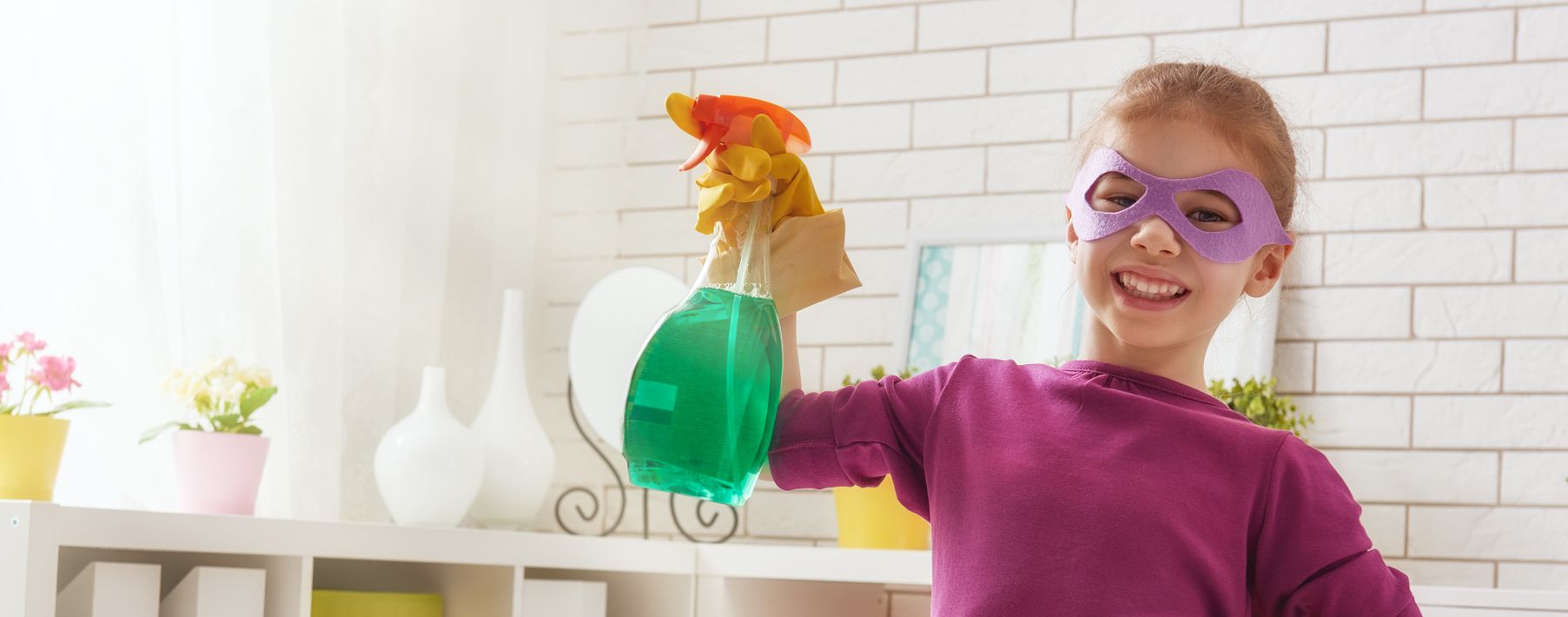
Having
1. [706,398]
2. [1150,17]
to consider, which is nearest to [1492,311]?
[1150,17]

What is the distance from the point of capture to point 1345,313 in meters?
2.47

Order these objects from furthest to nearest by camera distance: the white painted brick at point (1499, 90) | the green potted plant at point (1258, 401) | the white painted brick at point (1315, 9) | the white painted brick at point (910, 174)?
the white painted brick at point (910, 174)
the white painted brick at point (1315, 9)
the white painted brick at point (1499, 90)
the green potted plant at point (1258, 401)

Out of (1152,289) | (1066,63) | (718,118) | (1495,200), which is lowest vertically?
(1152,289)

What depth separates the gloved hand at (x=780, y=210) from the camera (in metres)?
1.04

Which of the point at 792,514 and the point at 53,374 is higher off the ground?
the point at 53,374

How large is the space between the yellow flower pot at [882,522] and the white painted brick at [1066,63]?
0.82 meters

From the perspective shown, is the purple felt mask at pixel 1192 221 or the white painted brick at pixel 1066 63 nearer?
the purple felt mask at pixel 1192 221

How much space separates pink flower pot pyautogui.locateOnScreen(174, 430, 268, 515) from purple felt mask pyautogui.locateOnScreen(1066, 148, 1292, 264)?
1139mm

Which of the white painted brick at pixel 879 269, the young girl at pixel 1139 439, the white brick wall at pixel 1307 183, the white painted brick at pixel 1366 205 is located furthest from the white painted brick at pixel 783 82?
the young girl at pixel 1139 439

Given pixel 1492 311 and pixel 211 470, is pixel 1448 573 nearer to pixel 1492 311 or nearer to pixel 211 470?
Answer: pixel 1492 311

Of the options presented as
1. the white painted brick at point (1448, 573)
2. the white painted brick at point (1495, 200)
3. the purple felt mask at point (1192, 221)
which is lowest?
the white painted brick at point (1448, 573)

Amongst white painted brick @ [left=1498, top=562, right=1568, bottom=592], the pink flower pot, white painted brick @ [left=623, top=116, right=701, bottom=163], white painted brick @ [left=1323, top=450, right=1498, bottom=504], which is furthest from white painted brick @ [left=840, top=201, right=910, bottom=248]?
the pink flower pot

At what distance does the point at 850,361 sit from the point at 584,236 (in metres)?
0.61

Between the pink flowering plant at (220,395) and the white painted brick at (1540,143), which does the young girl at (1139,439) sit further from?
the white painted brick at (1540,143)
